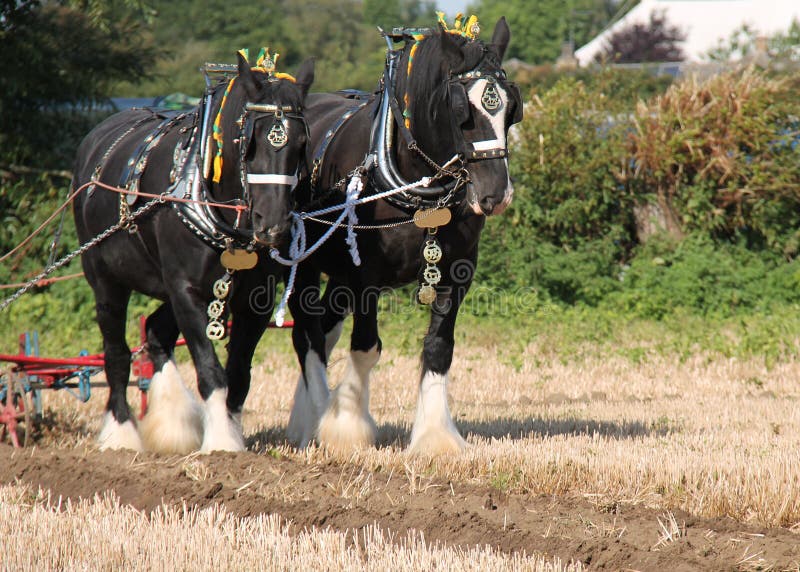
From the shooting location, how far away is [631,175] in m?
13.2

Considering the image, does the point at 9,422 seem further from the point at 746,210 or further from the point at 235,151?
the point at 746,210

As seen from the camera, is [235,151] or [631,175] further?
[631,175]

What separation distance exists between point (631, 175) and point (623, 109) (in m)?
1.06

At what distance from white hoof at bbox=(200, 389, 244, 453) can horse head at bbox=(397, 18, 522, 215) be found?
1.61 m

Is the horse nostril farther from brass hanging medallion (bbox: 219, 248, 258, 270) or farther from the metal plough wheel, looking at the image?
the metal plough wheel

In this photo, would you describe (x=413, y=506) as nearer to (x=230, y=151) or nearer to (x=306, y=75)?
(x=230, y=151)

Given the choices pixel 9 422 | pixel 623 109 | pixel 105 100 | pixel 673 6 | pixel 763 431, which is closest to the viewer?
pixel 9 422

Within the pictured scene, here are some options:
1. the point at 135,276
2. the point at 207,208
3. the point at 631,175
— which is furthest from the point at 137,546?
the point at 631,175

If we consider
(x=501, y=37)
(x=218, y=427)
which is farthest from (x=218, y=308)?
(x=501, y=37)

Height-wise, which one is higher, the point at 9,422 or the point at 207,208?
the point at 207,208

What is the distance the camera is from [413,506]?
491cm

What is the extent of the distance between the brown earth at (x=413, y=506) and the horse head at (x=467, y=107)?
1.38m

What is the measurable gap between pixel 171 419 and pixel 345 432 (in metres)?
1.00

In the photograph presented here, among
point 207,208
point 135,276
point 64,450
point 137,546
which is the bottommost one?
point 64,450
